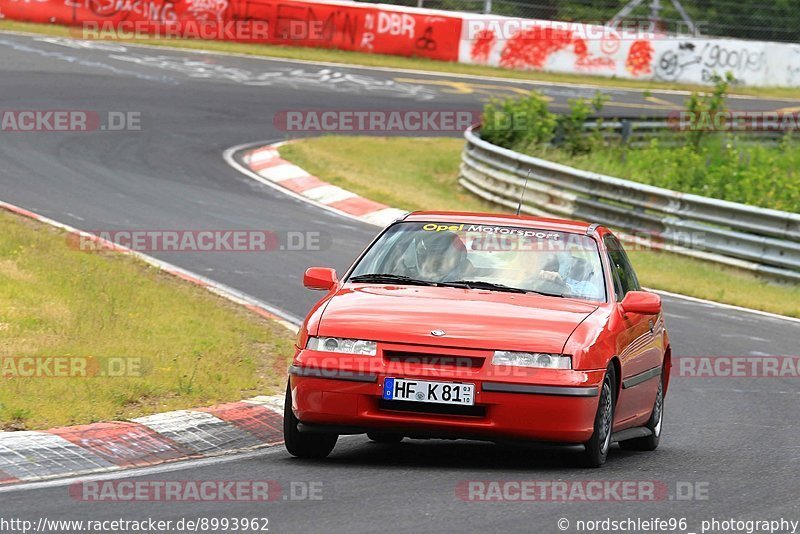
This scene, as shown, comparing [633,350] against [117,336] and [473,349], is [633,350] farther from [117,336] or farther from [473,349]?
[117,336]

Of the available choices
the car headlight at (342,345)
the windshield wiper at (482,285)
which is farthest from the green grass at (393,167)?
the car headlight at (342,345)

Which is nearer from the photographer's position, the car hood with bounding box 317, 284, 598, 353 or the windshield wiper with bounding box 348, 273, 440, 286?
the car hood with bounding box 317, 284, 598, 353

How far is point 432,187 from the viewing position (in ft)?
75.8

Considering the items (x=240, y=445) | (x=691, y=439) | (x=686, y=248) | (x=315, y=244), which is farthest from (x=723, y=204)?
(x=240, y=445)

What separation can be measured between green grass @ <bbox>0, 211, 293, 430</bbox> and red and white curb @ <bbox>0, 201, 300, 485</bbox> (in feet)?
0.66

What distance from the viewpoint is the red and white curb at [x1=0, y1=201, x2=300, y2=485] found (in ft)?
23.5

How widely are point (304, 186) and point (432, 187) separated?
284 cm

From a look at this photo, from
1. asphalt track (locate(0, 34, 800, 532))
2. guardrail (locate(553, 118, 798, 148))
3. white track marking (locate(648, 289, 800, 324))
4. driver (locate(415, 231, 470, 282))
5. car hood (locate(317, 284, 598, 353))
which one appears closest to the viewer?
asphalt track (locate(0, 34, 800, 532))

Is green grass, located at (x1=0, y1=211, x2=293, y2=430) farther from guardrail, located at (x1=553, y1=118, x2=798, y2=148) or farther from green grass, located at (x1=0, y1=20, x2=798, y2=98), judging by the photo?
green grass, located at (x1=0, y1=20, x2=798, y2=98)

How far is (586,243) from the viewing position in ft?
29.2

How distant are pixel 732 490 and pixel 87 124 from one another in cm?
1730

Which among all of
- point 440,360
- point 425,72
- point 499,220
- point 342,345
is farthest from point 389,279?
point 425,72

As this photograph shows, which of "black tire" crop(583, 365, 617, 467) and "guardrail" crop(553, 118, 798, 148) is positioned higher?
"black tire" crop(583, 365, 617, 467)

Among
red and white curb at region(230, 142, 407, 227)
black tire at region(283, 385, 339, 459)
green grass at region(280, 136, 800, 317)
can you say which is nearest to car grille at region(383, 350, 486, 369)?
black tire at region(283, 385, 339, 459)
